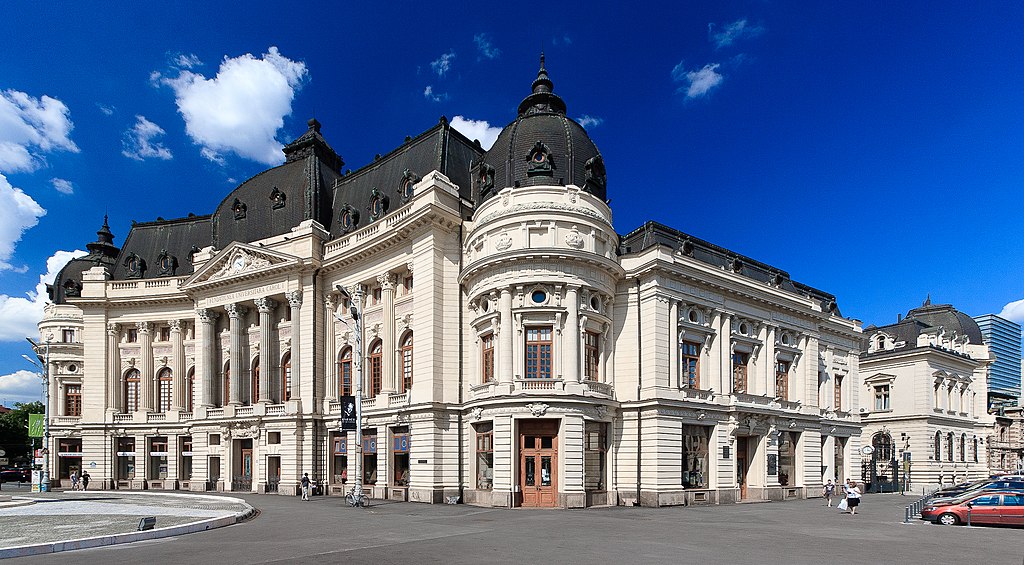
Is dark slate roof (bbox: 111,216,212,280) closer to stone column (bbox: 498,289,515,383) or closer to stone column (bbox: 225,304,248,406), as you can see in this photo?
stone column (bbox: 225,304,248,406)

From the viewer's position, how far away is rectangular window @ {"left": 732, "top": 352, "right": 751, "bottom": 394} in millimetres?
42312

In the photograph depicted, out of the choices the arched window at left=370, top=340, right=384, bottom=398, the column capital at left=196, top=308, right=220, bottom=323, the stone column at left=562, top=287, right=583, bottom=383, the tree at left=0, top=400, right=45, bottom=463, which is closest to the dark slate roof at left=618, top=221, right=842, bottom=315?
the stone column at left=562, top=287, right=583, bottom=383

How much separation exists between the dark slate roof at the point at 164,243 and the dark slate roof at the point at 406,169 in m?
15.2

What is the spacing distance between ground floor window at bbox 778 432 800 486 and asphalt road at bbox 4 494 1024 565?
1374 centimetres

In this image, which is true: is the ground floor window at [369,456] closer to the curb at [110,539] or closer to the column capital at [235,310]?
the column capital at [235,310]

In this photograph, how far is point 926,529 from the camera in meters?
24.8

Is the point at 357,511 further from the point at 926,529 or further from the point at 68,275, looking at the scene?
the point at 68,275

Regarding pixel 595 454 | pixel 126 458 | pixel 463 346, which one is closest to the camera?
pixel 595 454

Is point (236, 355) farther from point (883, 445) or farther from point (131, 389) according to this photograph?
point (883, 445)

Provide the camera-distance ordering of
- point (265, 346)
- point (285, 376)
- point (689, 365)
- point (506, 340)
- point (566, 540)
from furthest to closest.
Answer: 1. point (285, 376)
2. point (265, 346)
3. point (689, 365)
4. point (506, 340)
5. point (566, 540)

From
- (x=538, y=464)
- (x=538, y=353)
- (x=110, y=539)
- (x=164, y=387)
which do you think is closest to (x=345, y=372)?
(x=538, y=353)

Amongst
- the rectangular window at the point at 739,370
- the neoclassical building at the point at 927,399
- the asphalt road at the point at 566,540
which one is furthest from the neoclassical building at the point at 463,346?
the neoclassical building at the point at 927,399

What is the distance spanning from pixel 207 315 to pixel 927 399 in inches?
2410

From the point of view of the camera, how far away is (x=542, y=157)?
3791 cm
